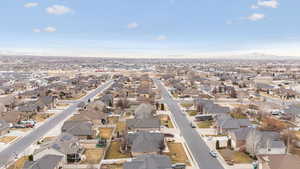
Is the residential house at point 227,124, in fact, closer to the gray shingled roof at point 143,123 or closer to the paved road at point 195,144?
the paved road at point 195,144

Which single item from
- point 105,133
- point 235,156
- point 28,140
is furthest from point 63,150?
point 235,156

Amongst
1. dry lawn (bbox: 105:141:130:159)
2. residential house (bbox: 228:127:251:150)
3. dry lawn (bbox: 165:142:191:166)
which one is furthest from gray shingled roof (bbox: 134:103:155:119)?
residential house (bbox: 228:127:251:150)

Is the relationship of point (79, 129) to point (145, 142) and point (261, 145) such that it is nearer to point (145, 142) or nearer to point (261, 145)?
point (145, 142)

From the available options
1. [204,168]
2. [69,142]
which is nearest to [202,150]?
[204,168]

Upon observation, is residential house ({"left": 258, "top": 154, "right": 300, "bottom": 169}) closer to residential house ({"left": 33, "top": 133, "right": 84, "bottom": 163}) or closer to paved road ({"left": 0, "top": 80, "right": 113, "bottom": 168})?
residential house ({"left": 33, "top": 133, "right": 84, "bottom": 163})

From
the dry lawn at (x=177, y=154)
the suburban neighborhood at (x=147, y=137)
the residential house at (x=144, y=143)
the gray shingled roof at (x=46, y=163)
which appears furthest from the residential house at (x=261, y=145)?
the gray shingled roof at (x=46, y=163)
